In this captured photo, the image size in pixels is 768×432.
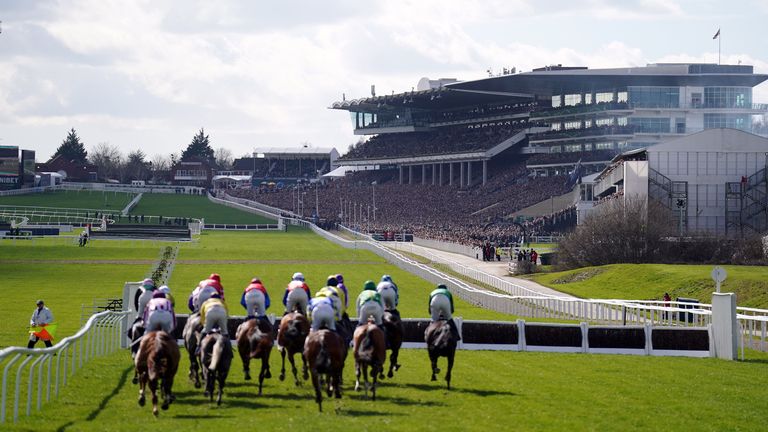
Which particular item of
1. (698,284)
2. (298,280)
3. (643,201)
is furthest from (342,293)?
(643,201)

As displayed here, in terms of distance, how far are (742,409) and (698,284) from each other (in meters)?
26.6

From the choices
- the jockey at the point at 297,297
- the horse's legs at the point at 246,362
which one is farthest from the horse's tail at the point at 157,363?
the jockey at the point at 297,297

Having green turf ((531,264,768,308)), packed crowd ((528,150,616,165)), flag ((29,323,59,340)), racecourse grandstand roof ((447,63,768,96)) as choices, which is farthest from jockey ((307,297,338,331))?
packed crowd ((528,150,616,165))

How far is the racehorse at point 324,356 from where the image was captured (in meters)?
17.8

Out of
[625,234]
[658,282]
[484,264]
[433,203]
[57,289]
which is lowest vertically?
[484,264]

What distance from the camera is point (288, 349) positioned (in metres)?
20.1

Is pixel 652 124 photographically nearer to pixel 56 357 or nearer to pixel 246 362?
pixel 56 357

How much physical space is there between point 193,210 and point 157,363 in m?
114

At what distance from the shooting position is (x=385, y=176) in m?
160

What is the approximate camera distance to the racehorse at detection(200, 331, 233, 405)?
18.0 m

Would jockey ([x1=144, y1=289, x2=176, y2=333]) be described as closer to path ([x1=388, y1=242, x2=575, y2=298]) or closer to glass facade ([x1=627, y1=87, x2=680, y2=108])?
path ([x1=388, y1=242, x2=575, y2=298])

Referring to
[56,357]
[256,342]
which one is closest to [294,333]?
[256,342]

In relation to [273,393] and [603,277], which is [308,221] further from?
[273,393]

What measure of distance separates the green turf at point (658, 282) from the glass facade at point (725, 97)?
224 feet
